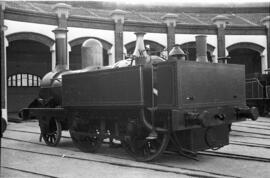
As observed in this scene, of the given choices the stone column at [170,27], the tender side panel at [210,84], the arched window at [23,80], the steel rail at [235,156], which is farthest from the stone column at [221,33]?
the steel rail at [235,156]

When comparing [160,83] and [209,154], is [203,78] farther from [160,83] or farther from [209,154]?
[209,154]

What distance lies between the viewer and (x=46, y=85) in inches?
344

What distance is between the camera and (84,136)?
732 cm

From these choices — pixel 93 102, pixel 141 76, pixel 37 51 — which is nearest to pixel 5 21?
pixel 37 51

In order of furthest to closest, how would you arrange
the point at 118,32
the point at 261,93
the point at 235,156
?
the point at 118,32 < the point at 261,93 < the point at 235,156

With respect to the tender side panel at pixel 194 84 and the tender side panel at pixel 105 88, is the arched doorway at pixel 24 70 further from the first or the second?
the tender side panel at pixel 194 84

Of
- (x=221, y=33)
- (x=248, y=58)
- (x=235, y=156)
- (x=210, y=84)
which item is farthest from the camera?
(x=248, y=58)

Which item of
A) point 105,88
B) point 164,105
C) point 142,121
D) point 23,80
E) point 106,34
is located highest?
point 106,34

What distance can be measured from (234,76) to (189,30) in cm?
1412

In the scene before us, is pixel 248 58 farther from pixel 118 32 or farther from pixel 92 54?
pixel 92 54

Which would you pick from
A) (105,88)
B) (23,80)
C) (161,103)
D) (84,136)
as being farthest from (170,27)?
(161,103)

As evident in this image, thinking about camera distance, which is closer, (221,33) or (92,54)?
(92,54)

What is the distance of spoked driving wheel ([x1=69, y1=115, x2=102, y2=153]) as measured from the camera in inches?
281

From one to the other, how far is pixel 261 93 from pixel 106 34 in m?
8.07
